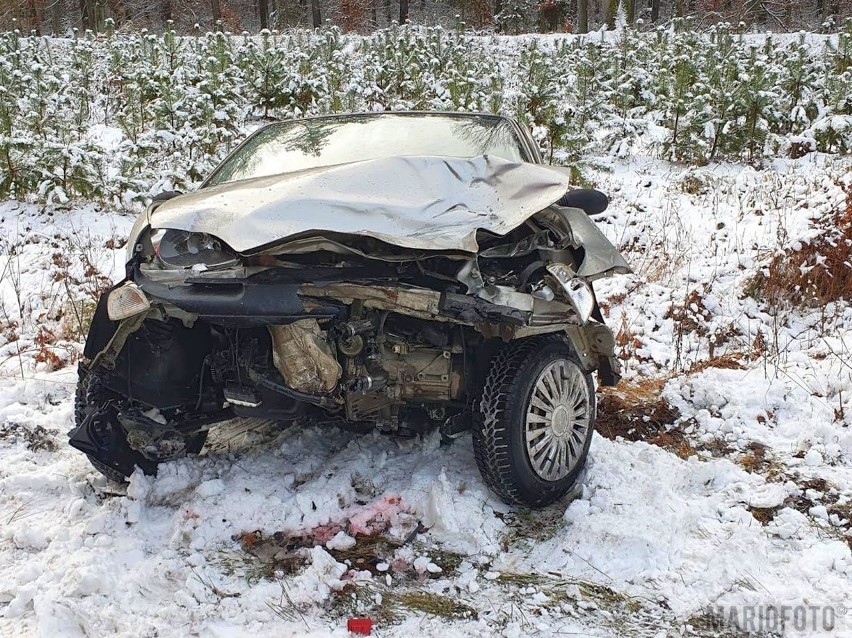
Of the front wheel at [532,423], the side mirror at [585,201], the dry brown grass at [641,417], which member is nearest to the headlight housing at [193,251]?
the front wheel at [532,423]

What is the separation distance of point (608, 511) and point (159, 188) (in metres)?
6.53

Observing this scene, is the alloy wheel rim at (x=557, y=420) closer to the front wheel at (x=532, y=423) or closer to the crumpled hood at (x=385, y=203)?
the front wheel at (x=532, y=423)

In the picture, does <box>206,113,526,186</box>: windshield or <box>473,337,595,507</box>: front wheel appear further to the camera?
<box>206,113,526,186</box>: windshield

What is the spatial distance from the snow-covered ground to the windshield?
1591 mm

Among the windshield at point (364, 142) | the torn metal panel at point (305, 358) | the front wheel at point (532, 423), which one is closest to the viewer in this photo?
the torn metal panel at point (305, 358)

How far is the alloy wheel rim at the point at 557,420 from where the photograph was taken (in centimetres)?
333

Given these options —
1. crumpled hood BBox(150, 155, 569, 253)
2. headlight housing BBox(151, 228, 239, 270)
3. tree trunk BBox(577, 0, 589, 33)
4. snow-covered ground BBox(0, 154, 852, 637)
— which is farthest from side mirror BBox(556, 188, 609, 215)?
tree trunk BBox(577, 0, 589, 33)

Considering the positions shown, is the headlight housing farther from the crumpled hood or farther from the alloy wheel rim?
the alloy wheel rim

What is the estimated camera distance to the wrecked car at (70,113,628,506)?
9.23 ft

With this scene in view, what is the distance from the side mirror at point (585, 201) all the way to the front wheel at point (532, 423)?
67 cm

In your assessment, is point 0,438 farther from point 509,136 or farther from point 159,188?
A: point 159,188

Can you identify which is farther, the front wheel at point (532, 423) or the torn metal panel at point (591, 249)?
the torn metal panel at point (591, 249)

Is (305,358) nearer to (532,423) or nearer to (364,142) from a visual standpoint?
(532,423)

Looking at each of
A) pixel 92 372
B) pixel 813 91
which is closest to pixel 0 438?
pixel 92 372
